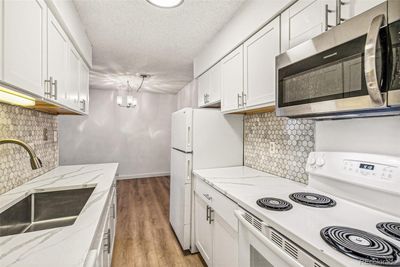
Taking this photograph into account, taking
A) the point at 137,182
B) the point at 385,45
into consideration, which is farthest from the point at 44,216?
the point at 137,182

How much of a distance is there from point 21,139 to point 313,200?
207cm

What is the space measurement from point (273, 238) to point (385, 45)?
906mm

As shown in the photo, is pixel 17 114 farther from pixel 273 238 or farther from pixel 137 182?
pixel 137 182

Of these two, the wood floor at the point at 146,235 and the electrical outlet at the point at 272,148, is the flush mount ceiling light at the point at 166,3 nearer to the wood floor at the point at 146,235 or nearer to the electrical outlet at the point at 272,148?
the electrical outlet at the point at 272,148

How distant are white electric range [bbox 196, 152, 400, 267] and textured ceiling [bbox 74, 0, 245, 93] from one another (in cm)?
155

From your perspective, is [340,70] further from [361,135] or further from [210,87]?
[210,87]

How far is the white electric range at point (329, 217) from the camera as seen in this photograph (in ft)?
2.34

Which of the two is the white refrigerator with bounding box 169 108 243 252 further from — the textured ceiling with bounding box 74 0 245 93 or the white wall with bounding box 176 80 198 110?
the white wall with bounding box 176 80 198 110

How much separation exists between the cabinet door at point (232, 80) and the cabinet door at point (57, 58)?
4.68ft

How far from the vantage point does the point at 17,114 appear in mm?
1527

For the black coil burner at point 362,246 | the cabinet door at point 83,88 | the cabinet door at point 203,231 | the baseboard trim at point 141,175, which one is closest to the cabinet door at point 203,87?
the cabinet door at point 203,231

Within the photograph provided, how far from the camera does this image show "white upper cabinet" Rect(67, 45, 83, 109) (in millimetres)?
1744

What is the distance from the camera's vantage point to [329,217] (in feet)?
3.20

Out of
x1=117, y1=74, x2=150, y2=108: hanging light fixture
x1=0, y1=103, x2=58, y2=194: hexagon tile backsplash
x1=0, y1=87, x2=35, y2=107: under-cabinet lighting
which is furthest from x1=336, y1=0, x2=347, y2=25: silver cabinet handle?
x1=117, y1=74, x2=150, y2=108: hanging light fixture
